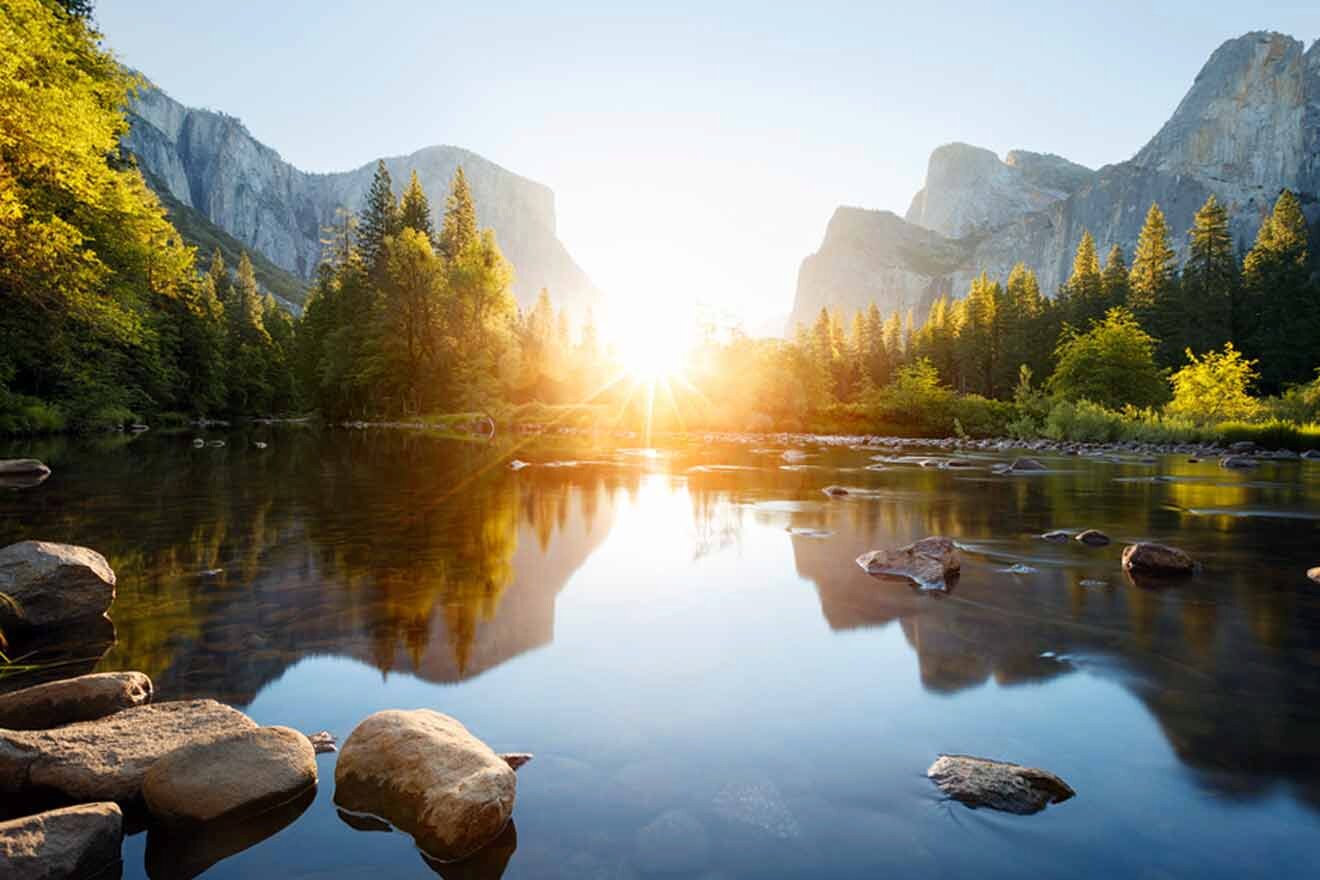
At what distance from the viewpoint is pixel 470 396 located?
202ft

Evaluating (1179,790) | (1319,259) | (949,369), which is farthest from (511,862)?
(1319,259)

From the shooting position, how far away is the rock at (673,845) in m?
3.26

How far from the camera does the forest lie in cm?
1873

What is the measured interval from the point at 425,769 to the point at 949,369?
102 metres

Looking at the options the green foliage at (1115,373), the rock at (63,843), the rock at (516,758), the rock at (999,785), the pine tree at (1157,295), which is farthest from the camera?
the pine tree at (1157,295)

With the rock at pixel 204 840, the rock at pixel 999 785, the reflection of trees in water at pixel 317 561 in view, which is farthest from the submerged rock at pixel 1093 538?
the rock at pixel 204 840

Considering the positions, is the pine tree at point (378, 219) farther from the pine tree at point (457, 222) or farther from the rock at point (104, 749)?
the rock at point (104, 749)

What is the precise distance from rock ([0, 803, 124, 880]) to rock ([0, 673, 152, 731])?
1.56 m

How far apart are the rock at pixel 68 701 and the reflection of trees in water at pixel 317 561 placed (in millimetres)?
417

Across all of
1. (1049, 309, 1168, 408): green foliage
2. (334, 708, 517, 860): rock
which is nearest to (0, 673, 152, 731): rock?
(334, 708, 517, 860): rock

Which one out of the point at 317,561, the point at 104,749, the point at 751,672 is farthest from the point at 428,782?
the point at 317,561

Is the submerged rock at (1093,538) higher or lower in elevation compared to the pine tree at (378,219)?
lower

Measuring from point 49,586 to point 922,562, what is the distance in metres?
9.41

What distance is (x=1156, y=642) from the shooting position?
250 inches
